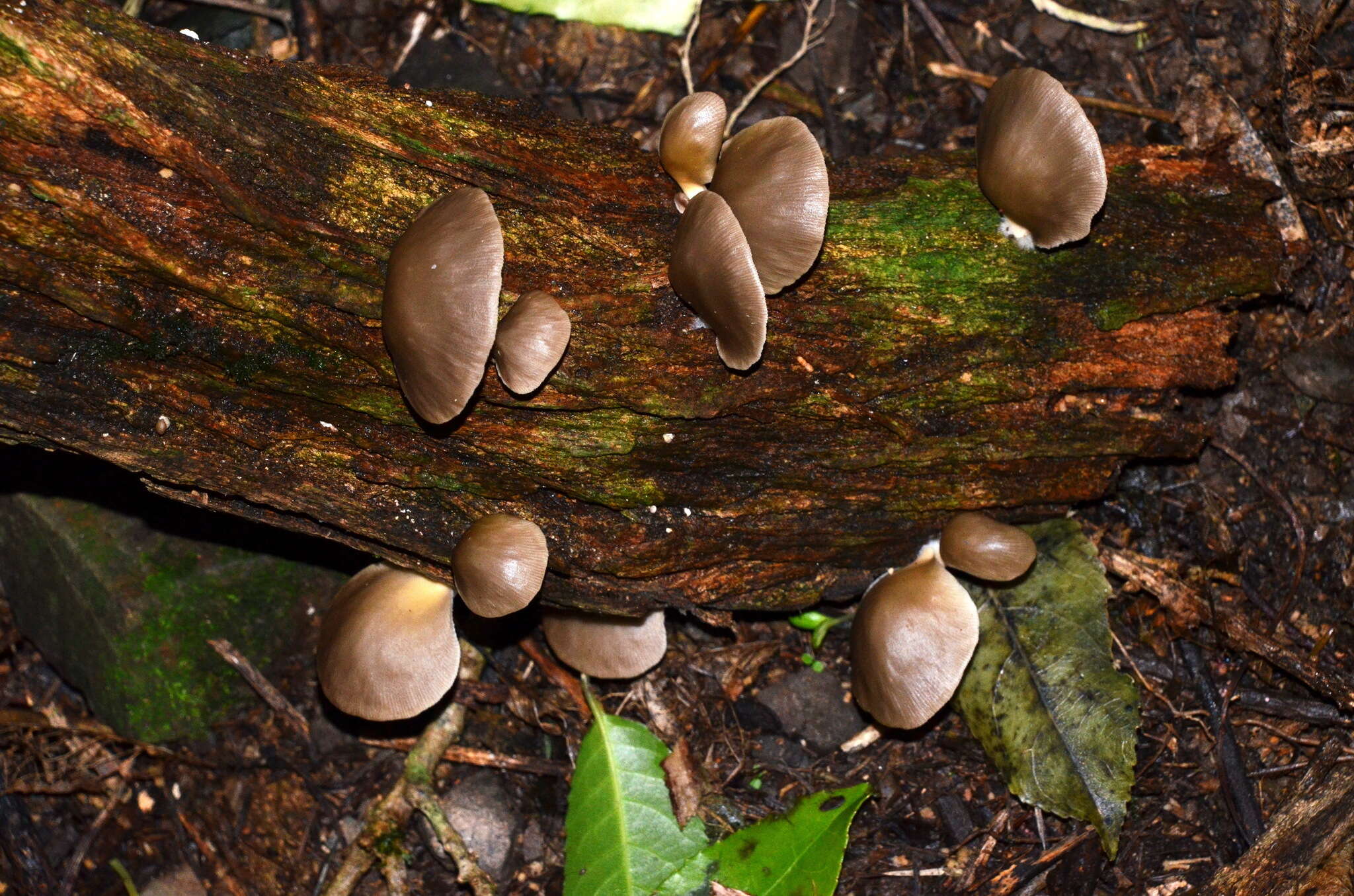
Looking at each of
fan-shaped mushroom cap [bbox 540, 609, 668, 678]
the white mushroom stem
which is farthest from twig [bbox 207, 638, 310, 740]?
the white mushroom stem

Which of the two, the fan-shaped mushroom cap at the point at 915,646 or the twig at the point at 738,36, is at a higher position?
the twig at the point at 738,36

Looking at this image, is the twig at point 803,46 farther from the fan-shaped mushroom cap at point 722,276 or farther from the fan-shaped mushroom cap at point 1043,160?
the fan-shaped mushroom cap at point 722,276

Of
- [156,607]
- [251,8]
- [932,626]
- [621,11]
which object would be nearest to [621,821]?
[932,626]

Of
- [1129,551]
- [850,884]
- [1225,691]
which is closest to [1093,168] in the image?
[1129,551]

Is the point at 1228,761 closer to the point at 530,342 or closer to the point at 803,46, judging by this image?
the point at 530,342

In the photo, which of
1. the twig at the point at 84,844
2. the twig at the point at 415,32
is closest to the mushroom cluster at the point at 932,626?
the twig at the point at 84,844

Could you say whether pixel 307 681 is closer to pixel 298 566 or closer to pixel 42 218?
pixel 298 566

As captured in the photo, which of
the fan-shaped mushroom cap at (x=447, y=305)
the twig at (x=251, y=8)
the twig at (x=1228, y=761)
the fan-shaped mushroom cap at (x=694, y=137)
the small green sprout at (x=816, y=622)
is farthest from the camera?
the twig at (x=251, y=8)
